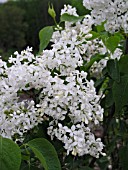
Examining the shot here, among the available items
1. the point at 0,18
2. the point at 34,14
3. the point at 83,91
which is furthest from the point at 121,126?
the point at 34,14

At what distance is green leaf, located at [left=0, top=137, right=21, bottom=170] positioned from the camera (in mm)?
1007

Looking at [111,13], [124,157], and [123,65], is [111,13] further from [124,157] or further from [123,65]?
[124,157]

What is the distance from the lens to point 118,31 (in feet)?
4.51

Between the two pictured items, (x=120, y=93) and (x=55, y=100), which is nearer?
(x=55, y=100)

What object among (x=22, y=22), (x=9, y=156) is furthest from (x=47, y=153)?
(x=22, y=22)

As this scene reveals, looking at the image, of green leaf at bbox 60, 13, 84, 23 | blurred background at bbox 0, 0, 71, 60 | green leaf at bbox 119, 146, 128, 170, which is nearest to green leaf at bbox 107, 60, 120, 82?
green leaf at bbox 60, 13, 84, 23

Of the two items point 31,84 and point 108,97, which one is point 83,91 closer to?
point 31,84

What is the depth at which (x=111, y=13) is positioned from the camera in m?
1.30

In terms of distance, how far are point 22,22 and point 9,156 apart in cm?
1032

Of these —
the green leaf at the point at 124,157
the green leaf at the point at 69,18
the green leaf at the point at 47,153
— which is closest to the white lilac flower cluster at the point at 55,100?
the green leaf at the point at 47,153

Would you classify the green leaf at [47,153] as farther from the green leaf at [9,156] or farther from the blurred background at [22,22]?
the blurred background at [22,22]

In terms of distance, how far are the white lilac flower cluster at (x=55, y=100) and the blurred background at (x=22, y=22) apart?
846cm

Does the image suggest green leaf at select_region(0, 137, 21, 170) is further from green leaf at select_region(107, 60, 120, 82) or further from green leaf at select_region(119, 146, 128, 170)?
green leaf at select_region(119, 146, 128, 170)

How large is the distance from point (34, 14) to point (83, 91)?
10.6 metres
